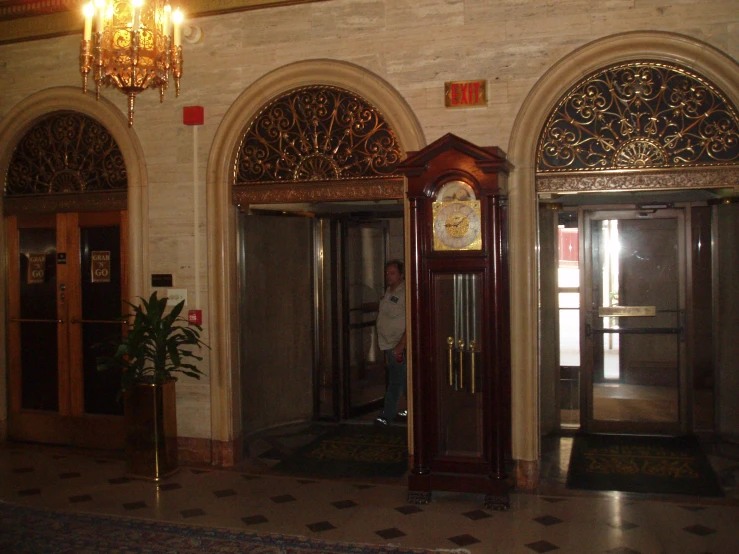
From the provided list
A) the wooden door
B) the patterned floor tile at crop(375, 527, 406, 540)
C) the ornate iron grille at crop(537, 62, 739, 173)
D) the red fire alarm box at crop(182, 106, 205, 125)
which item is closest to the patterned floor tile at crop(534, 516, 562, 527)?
the patterned floor tile at crop(375, 527, 406, 540)

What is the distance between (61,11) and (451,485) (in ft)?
15.5

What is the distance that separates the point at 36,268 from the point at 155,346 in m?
1.75

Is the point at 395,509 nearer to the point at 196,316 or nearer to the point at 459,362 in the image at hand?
the point at 459,362

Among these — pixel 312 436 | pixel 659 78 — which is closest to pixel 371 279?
pixel 312 436

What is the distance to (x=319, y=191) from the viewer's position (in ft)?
18.5

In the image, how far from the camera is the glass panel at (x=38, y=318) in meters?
6.57

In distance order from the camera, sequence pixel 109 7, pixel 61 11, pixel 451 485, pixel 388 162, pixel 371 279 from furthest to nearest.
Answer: pixel 371 279, pixel 61 11, pixel 388 162, pixel 451 485, pixel 109 7

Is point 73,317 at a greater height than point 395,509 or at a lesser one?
greater

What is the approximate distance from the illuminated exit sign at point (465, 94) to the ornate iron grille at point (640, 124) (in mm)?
488

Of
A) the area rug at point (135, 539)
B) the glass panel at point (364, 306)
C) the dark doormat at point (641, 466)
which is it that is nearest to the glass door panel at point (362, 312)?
the glass panel at point (364, 306)

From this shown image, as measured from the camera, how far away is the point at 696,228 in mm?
6566

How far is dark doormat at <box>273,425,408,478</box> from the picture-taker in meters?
5.70

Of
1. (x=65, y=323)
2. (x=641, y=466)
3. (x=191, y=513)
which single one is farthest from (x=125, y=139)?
(x=641, y=466)

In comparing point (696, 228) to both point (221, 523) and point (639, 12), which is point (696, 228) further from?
point (221, 523)
